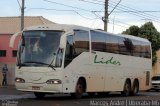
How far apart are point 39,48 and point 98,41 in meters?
4.64

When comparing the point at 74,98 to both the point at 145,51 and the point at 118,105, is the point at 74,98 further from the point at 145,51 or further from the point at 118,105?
the point at 145,51

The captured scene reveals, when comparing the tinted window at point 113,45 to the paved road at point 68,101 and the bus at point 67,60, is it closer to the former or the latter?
the bus at point 67,60

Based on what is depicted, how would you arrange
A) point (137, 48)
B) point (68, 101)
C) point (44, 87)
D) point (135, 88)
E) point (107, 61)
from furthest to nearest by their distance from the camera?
point (135, 88) → point (137, 48) → point (107, 61) → point (68, 101) → point (44, 87)

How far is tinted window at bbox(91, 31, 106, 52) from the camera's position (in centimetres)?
2664

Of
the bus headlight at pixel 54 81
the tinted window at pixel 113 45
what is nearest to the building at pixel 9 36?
the tinted window at pixel 113 45

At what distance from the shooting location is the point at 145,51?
34.5m

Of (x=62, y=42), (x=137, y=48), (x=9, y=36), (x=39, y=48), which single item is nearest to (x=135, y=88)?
(x=137, y=48)

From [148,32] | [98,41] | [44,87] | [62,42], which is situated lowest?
[44,87]

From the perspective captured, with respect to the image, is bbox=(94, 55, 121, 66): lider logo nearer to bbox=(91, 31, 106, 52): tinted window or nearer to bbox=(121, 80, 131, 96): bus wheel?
bbox=(91, 31, 106, 52): tinted window

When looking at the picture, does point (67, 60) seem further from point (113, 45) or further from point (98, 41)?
point (113, 45)

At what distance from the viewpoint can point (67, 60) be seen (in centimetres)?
2381

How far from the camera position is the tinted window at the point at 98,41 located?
2664 centimetres

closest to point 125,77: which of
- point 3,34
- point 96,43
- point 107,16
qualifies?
point 96,43

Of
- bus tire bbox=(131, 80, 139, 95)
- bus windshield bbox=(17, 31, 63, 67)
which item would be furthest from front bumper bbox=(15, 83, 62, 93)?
bus tire bbox=(131, 80, 139, 95)
